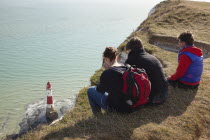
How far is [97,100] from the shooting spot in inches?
241

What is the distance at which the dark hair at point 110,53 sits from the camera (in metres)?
5.72

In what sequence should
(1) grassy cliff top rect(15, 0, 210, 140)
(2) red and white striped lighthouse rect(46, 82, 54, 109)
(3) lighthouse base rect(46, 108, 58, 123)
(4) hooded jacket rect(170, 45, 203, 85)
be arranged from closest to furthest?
(1) grassy cliff top rect(15, 0, 210, 140) < (4) hooded jacket rect(170, 45, 203, 85) < (2) red and white striped lighthouse rect(46, 82, 54, 109) < (3) lighthouse base rect(46, 108, 58, 123)

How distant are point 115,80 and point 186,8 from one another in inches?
777

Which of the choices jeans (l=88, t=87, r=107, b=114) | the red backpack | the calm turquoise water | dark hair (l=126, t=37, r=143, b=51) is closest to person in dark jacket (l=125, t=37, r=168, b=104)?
dark hair (l=126, t=37, r=143, b=51)

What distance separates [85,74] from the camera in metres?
19.9

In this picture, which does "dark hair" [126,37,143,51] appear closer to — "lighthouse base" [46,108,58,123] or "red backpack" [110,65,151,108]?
"red backpack" [110,65,151,108]

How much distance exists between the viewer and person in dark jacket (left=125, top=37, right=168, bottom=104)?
5895mm

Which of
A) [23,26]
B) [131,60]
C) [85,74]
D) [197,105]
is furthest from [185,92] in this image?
[23,26]

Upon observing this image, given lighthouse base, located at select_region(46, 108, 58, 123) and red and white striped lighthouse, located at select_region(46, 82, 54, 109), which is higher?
red and white striped lighthouse, located at select_region(46, 82, 54, 109)

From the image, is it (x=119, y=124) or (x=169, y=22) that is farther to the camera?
(x=169, y=22)

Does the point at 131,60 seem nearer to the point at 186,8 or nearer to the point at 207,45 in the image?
the point at 207,45

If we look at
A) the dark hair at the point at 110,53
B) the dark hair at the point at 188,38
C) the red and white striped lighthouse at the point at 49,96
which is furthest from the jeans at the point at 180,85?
the red and white striped lighthouse at the point at 49,96

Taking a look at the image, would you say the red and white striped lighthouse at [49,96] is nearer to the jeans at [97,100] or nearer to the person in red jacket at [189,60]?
the jeans at [97,100]

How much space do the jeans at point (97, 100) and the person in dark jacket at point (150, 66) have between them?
1057 mm
